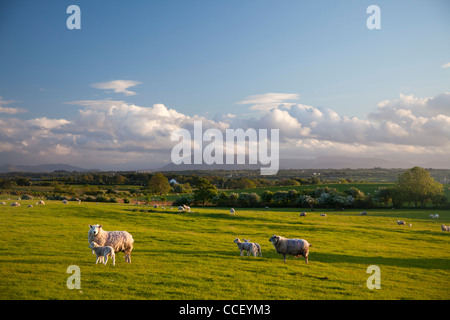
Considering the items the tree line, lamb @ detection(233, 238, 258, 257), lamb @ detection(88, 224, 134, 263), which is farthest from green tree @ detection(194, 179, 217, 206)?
lamb @ detection(88, 224, 134, 263)

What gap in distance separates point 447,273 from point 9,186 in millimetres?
145276

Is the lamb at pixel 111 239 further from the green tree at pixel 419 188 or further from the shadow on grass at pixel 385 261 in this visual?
the green tree at pixel 419 188

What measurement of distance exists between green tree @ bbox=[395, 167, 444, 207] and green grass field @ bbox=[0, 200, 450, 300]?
55.0 m

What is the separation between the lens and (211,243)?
2627 centimetres

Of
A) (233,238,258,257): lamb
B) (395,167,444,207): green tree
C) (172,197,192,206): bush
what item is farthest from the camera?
(172,197,192,206): bush

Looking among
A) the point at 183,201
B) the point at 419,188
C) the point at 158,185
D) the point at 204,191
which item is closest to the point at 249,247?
the point at 204,191

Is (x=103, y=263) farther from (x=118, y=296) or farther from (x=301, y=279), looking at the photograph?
(x=301, y=279)

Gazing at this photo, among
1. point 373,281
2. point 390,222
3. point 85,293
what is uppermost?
point 85,293

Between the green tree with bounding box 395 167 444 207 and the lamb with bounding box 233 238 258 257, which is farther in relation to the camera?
the green tree with bounding box 395 167 444 207

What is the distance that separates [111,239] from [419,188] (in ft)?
291

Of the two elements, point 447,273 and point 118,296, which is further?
point 447,273

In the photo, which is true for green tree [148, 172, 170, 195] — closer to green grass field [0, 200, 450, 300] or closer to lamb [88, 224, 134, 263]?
green grass field [0, 200, 450, 300]

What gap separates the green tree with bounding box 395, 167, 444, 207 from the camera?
82.2 metres
